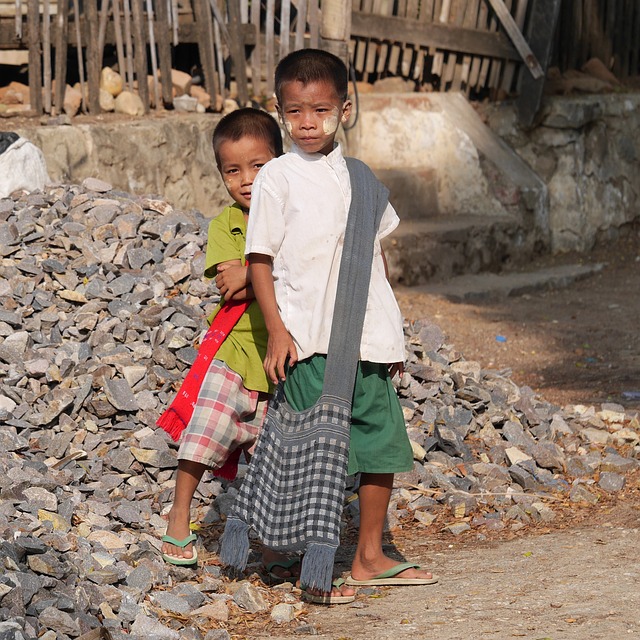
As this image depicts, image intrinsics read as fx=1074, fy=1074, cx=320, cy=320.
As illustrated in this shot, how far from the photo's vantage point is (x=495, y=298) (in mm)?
8469

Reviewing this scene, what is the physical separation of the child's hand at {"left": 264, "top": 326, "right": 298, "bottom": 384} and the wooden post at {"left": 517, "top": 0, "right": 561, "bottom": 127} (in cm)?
807

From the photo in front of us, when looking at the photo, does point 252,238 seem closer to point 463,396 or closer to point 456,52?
point 463,396

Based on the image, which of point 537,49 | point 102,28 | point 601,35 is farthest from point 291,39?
point 601,35

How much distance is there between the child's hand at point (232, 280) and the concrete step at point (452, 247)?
493cm

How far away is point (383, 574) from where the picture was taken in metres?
3.31

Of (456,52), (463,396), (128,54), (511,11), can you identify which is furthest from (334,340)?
(511,11)

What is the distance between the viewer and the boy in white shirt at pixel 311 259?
9.97 feet

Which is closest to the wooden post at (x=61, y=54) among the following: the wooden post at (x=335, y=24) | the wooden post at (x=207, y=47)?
the wooden post at (x=207, y=47)

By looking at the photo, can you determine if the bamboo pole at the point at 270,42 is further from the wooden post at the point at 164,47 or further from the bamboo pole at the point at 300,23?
the wooden post at the point at 164,47

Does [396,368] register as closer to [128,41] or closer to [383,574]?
[383,574]

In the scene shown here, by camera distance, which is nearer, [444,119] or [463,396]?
[463,396]

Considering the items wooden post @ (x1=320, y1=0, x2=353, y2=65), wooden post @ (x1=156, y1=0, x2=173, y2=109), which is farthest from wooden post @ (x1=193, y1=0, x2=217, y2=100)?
wooden post @ (x1=320, y1=0, x2=353, y2=65)

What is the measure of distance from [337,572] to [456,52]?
24.7ft

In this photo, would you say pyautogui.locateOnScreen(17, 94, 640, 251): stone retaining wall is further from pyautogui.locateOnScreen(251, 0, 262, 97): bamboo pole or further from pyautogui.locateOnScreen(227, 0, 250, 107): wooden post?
pyautogui.locateOnScreen(251, 0, 262, 97): bamboo pole
